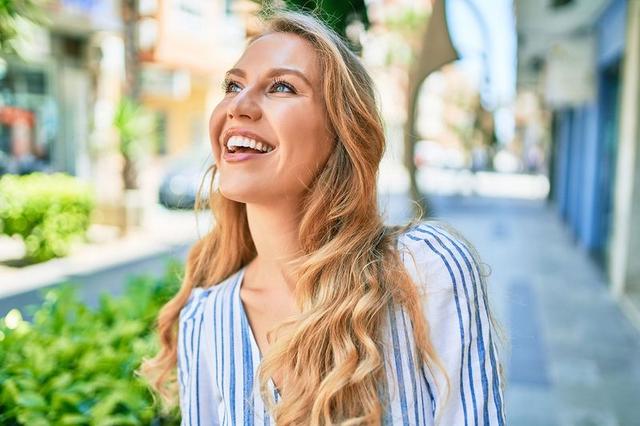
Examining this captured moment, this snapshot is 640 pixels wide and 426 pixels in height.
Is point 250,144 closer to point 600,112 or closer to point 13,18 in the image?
point 13,18

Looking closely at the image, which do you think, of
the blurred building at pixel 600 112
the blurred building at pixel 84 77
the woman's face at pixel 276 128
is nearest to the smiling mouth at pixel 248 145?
the woman's face at pixel 276 128

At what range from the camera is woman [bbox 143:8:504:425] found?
4.24 ft

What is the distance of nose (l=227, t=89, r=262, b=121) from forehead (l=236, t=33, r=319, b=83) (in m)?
0.08

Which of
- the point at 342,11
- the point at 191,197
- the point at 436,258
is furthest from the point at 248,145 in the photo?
the point at 191,197

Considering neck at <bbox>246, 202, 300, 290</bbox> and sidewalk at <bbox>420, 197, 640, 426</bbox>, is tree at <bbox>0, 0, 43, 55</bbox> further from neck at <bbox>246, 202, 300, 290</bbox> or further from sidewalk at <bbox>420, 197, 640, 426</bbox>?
sidewalk at <bbox>420, 197, 640, 426</bbox>

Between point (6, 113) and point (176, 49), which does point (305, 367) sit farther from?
point (176, 49)

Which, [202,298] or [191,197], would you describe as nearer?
[202,298]

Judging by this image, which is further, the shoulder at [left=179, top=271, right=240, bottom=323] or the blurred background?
the blurred background

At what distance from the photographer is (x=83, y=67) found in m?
16.2

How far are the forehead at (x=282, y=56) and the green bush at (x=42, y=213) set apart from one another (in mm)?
7983

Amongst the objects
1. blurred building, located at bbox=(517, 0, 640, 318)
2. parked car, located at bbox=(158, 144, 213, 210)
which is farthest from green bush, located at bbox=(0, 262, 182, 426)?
parked car, located at bbox=(158, 144, 213, 210)

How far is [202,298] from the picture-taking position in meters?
1.72

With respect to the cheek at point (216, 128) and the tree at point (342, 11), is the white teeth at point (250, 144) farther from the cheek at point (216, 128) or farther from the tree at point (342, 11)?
the tree at point (342, 11)

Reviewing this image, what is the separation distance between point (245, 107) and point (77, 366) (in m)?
1.57
